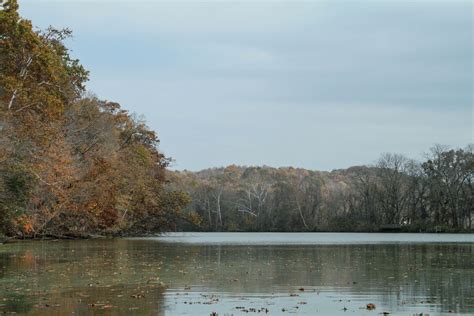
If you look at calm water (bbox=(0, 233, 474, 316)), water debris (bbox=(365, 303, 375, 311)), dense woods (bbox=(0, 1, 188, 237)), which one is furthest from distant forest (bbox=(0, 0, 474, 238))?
water debris (bbox=(365, 303, 375, 311))

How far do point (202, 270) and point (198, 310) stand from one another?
9704mm

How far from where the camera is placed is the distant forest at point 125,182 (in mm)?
34906

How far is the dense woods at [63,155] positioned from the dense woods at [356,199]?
22.7 meters

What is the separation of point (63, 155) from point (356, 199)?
7330 cm

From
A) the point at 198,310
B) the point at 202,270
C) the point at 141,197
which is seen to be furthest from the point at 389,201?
the point at 198,310

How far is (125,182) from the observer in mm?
62469

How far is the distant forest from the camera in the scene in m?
34.9

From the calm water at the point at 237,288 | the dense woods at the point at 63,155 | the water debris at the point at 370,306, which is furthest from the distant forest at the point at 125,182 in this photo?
the water debris at the point at 370,306

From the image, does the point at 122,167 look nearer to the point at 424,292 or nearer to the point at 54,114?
the point at 54,114

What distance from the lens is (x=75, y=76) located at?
43.1m

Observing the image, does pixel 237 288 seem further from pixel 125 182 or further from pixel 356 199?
pixel 356 199

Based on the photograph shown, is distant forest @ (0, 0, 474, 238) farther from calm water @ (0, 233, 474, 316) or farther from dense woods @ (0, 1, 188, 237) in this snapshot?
calm water @ (0, 233, 474, 316)

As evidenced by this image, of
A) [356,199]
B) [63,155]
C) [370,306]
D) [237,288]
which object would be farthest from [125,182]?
[356,199]

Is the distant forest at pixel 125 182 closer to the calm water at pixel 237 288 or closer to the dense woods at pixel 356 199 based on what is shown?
the dense woods at pixel 356 199
